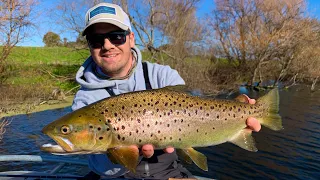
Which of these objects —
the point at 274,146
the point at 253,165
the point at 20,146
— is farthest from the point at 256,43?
the point at 20,146

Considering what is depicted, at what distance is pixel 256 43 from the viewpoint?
26906 mm

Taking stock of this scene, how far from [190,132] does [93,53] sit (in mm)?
1343

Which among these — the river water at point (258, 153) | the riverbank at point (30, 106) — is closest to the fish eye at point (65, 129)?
the river water at point (258, 153)

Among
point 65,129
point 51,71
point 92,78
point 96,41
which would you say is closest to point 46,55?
point 51,71

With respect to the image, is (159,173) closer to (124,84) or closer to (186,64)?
(124,84)

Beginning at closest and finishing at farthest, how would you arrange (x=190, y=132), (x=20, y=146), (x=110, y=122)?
1. (x=110, y=122)
2. (x=190, y=132)
3. (x=20, y=146)

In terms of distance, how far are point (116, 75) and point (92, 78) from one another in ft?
0.90

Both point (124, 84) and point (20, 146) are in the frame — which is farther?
point (20, 146)

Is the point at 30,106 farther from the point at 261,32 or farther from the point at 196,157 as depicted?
the point at 261,32

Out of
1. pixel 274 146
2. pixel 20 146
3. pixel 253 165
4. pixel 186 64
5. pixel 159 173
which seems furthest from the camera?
pixel 186 64

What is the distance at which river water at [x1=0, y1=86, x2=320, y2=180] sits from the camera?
8.17 meters

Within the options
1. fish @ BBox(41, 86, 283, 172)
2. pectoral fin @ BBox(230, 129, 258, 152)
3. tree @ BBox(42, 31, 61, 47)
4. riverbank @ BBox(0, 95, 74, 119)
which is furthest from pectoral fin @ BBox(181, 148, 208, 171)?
tree @ BBox(42, 31, 61, 47)

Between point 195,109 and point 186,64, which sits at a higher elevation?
point 186,64

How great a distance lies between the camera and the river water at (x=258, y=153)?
26.8ft
